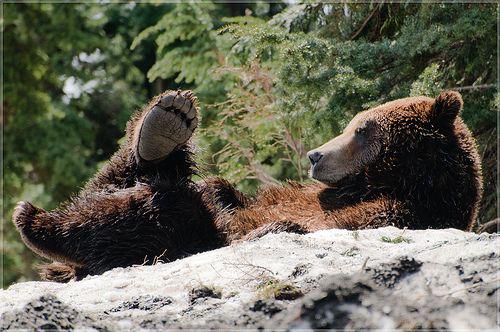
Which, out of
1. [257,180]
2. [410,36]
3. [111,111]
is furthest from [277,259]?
[111,111]

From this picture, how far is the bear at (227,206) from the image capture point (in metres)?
4.61

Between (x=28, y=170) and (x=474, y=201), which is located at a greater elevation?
(x=474, y=201)

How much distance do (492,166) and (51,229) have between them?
3600mm

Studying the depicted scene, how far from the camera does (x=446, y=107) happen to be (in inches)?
190

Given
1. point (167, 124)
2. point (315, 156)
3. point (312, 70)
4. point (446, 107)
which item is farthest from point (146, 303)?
point (312, 70)

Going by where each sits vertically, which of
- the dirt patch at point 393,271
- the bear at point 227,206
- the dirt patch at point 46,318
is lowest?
the bear at point 227,206

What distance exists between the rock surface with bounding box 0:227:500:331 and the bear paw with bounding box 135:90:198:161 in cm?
101

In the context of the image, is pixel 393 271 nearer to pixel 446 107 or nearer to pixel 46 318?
pixel 46 318

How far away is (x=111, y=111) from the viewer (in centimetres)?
1972

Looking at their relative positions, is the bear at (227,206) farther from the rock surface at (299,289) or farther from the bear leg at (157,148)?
the rock surface at (299,289)

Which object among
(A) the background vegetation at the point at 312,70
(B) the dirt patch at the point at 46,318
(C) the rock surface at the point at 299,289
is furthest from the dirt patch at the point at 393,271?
(A) the background vegetation at the point at 312,70

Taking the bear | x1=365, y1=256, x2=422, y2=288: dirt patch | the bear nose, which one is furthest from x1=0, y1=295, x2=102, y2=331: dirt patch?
the bear nose

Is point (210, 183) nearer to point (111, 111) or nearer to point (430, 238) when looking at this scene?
point (430, 238)

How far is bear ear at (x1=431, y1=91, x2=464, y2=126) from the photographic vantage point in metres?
4.80
